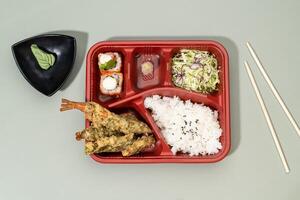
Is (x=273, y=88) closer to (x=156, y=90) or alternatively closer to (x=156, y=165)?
(x=156, y=90)

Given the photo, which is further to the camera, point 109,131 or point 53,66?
point 53,66

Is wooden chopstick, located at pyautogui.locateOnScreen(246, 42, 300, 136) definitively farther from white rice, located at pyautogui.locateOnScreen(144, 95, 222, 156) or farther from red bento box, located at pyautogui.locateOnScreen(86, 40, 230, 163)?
white rice, located at pyautogui.locateOnScreen(144, 95, 222, 156)

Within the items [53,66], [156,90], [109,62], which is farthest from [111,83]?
[53,66]

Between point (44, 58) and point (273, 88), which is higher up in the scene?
point (44, 58)

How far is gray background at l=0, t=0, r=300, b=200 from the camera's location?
3.02m

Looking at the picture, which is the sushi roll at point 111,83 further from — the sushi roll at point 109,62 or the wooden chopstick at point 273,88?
the wooden chopstick at point 273,88

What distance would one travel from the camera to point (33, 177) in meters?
3.06

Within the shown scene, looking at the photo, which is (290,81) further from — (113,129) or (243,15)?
(113,129)

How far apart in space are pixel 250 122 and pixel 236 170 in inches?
12.4

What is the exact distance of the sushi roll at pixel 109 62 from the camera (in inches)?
117

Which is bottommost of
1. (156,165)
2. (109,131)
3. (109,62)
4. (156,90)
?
(156,165)

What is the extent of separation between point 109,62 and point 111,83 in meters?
0.13

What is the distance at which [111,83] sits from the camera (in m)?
2.98

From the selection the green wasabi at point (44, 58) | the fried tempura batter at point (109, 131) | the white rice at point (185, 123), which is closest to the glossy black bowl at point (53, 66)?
the green wasabi at point (44, 58)
